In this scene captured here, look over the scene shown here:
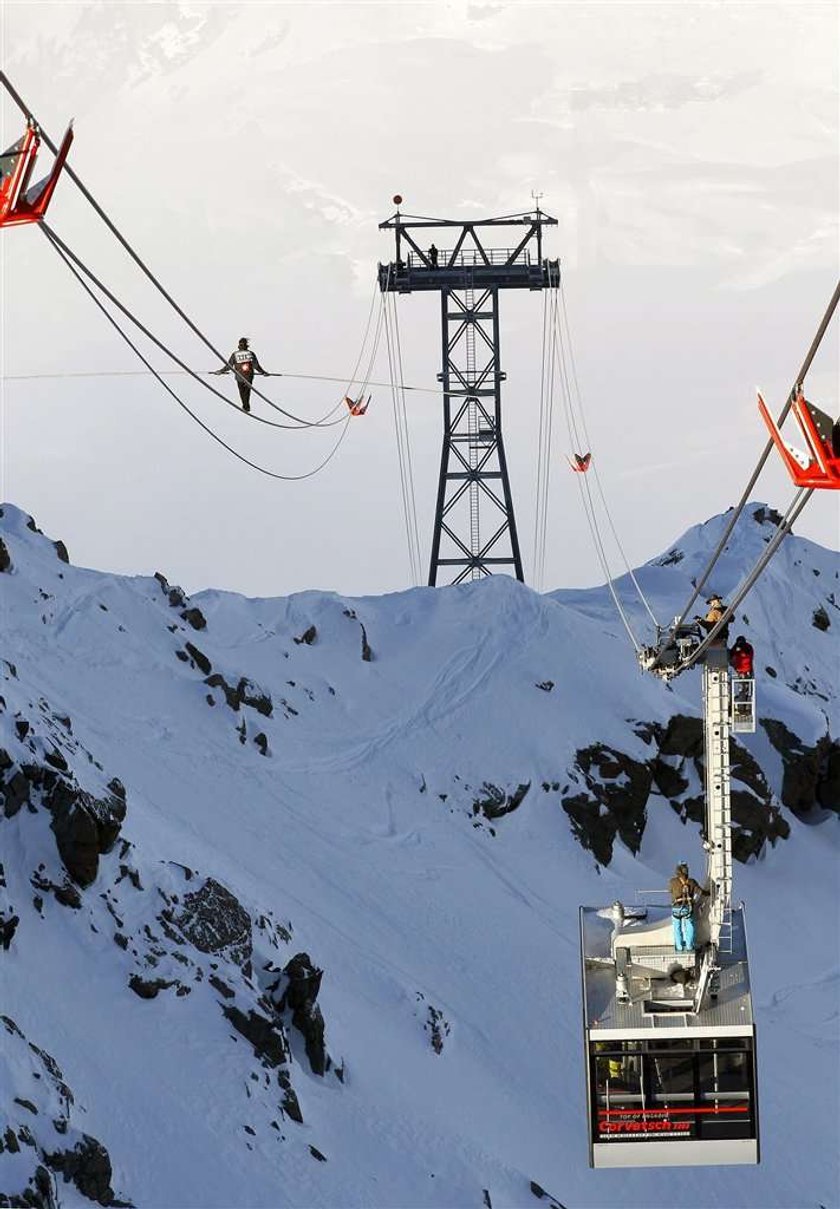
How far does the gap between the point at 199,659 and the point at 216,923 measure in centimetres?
2499

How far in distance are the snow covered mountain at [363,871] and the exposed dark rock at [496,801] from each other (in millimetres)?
125

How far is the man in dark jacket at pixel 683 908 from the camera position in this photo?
111 ft

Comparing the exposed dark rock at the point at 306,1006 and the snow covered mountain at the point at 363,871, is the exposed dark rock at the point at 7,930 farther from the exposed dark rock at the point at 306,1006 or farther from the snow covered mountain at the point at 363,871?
the exposed dark rock at the point at 306,1006

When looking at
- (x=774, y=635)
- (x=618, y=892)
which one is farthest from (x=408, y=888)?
(x=774, y=635)

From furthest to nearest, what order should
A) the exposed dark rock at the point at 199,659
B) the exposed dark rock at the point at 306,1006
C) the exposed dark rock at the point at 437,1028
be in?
the exposed dark rock at the point at 199,659
the exposed dark rock at the point at 437,1028
the exposed dark rock at the point at 306,1006

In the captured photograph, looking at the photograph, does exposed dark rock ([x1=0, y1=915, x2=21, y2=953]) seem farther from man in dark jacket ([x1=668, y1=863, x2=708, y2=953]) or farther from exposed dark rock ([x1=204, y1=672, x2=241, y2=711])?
exposed dark rock ([x1=204, y1=672, x2=241, y2=711])

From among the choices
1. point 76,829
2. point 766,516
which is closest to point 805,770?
point 766,516

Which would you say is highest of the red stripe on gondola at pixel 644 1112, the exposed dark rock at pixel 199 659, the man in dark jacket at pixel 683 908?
the exposed dark rock at pixel 199 659

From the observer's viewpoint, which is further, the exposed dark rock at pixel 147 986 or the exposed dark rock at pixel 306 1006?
the exposed dark rock at pixel 306 1006

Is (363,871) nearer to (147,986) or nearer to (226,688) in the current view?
(226,688)

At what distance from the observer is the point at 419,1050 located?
6019 centimetres

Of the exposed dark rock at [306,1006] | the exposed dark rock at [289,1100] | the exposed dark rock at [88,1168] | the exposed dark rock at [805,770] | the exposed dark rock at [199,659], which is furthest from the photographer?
the exposed dark rock at [805,770]

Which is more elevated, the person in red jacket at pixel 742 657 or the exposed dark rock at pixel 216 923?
the exposed dark rock at pixel 216 923

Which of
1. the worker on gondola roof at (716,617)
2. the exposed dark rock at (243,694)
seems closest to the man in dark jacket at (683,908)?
the worker on gondola roof at (716,617)
